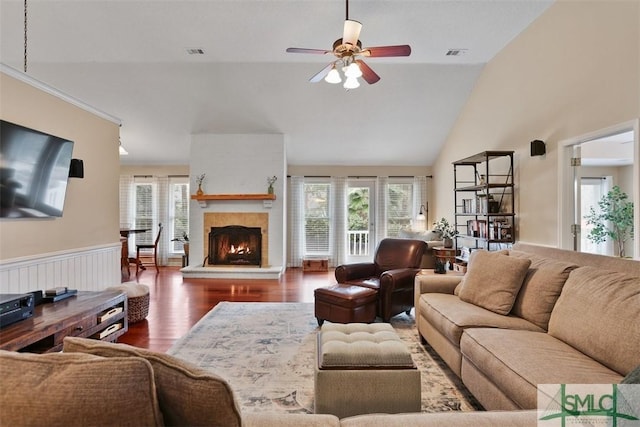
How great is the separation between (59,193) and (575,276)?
4249mm

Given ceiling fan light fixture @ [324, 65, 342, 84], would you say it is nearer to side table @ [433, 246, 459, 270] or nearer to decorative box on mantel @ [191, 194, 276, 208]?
side table @ [433, 246, 459, 270]

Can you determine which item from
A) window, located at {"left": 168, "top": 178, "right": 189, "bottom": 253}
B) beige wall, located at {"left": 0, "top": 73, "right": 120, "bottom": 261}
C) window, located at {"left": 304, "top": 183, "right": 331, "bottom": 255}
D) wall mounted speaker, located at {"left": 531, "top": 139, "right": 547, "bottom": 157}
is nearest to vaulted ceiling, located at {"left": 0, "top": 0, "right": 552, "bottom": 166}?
beige wall, located at {"left": 0, "top": 73, "right": 120, "bottom": 261}

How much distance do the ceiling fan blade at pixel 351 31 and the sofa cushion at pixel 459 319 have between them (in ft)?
7.18

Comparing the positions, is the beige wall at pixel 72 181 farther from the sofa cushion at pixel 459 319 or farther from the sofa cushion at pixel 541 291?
the sofa cushion at pixel 541 291

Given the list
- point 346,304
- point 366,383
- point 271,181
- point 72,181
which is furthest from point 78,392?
point 271,181

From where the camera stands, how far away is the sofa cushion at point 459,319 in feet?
7.31

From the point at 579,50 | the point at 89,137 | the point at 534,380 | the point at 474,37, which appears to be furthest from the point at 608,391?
the point at 89,137

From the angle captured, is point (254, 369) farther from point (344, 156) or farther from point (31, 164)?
point (344, 156)

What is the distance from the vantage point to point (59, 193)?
3129mm

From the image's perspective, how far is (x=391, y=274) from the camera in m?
3.57

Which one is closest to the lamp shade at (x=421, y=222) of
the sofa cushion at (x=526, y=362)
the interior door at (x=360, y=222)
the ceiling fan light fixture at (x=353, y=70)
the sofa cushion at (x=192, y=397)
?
the interior door at (x=360, y=222)

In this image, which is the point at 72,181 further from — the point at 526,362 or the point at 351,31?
the point at 526,362

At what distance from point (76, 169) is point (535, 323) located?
4.25m

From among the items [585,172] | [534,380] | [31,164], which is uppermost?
[585,172]
